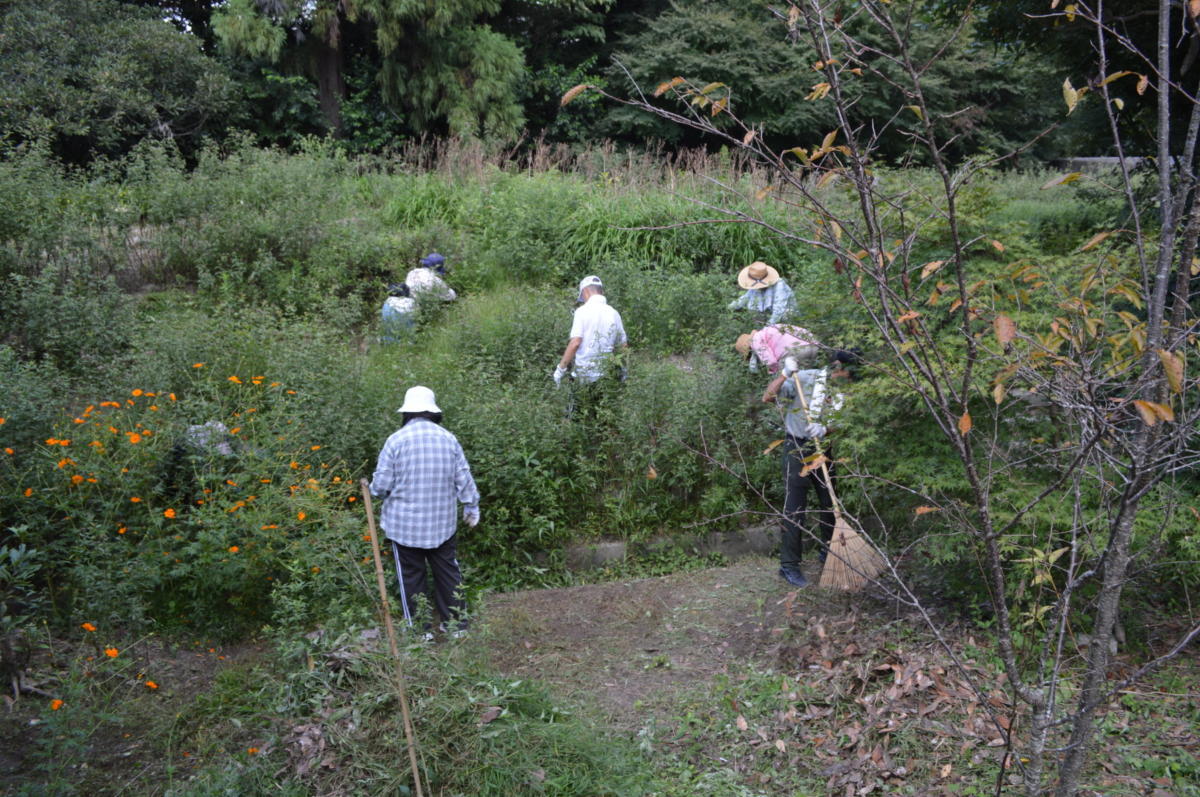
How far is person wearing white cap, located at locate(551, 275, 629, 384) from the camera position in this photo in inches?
312

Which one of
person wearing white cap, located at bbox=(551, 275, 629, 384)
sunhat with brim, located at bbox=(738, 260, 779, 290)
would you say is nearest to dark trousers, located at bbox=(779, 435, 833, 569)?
person wearing white cap, located at bbox=(551, 275, 629, 384)

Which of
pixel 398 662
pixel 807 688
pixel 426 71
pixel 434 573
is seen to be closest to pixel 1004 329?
pixel 398 662

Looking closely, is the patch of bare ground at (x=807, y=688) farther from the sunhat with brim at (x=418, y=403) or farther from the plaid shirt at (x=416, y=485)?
the sunhat with brim at (x=418, y=403)

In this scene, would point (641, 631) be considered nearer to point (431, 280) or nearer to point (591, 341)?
point (591, 341)

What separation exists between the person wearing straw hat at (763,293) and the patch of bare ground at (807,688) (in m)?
3.15

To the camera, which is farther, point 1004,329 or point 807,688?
point 807,688

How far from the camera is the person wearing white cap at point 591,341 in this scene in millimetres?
7919

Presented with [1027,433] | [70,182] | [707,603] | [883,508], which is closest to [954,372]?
[1027,433]

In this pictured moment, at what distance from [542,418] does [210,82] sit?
12.0 m

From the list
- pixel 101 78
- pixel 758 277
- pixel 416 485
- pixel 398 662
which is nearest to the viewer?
pixel 398 662

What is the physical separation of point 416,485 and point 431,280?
15.7 feet

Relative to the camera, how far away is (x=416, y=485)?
5.59 m

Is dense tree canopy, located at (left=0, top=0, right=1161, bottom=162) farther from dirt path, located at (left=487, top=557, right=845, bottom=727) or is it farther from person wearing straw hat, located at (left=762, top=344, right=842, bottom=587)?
dirt path, located at (left=487, top=557, right=845, bottom=727)

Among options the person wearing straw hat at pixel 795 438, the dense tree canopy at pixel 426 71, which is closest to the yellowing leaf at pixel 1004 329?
the person wearing straw hat at pixel 795 438
